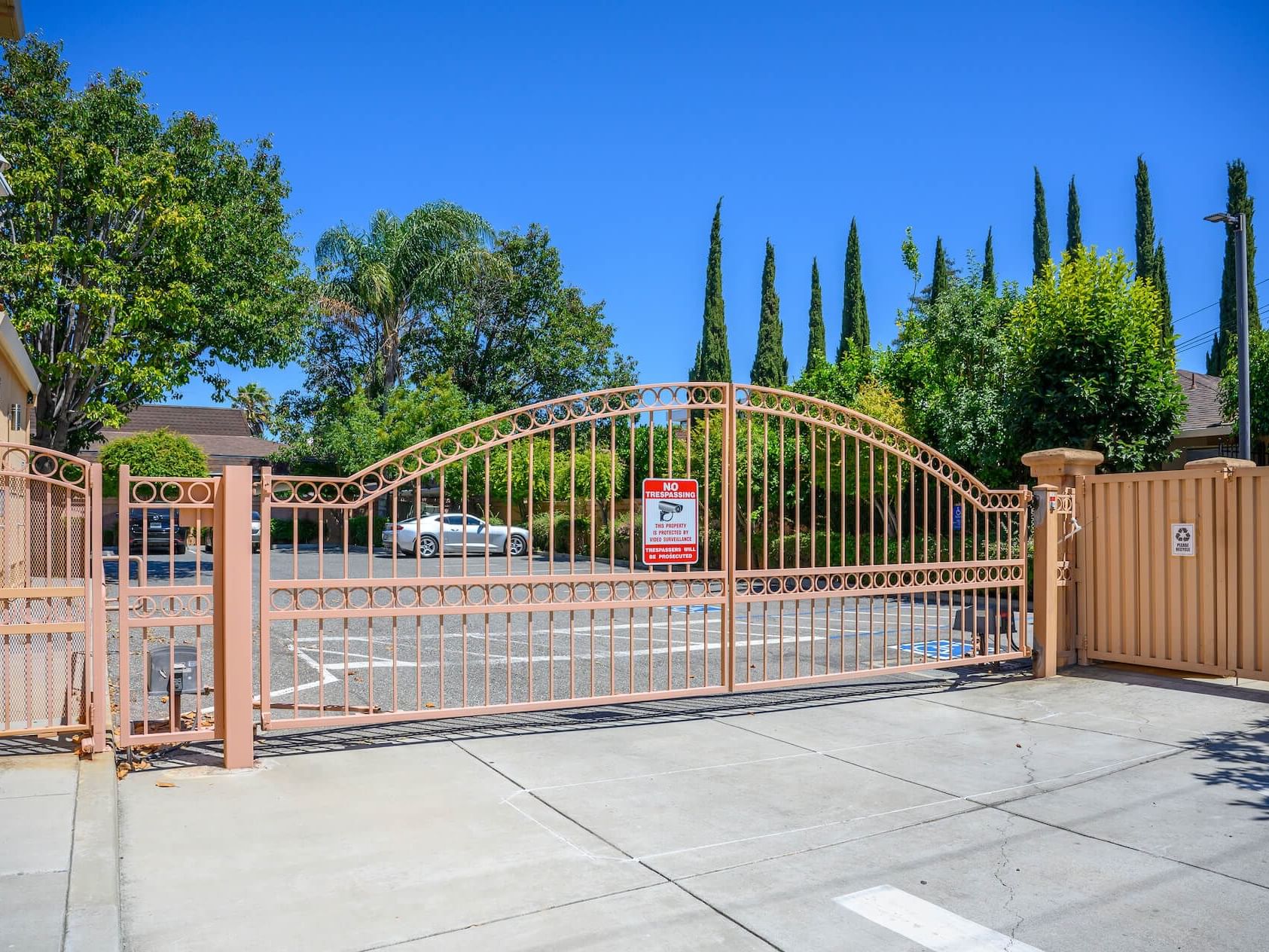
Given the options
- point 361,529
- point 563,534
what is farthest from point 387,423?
point 563,534

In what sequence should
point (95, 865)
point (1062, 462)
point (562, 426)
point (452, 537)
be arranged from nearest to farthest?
point (95, 865) < point (562, 426) < point (1062, 462) < point (452, 537)

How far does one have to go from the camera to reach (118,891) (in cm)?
419

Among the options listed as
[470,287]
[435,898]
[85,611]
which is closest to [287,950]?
[435,898]

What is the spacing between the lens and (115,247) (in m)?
18.6

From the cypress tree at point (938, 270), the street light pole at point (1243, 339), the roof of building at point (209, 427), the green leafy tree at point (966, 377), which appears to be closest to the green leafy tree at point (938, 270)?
the cypress tree at point (938, 270)

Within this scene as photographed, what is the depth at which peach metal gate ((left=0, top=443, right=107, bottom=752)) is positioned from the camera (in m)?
5.93

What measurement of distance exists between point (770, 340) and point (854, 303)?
6689 millimetres

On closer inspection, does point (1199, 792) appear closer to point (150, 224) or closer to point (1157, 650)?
point (1157, 650)

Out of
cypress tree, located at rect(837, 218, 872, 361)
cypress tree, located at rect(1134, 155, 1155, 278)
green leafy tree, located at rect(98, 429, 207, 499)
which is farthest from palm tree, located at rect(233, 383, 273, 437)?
cypress tree, located at rect(1134, 155, 1155, 278)

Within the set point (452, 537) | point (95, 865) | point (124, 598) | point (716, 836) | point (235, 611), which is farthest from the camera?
point (452, 537)

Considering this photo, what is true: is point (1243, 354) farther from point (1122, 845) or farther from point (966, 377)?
point (1122, 845)

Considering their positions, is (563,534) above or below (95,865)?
above

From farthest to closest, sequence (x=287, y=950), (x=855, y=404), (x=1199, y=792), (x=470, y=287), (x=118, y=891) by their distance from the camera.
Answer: (x=470, y=287) → (x=855, y=404) → (x=1199, y=792) → (x=118, y=891) → (x=287, y=950)

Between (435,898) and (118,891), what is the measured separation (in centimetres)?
133
